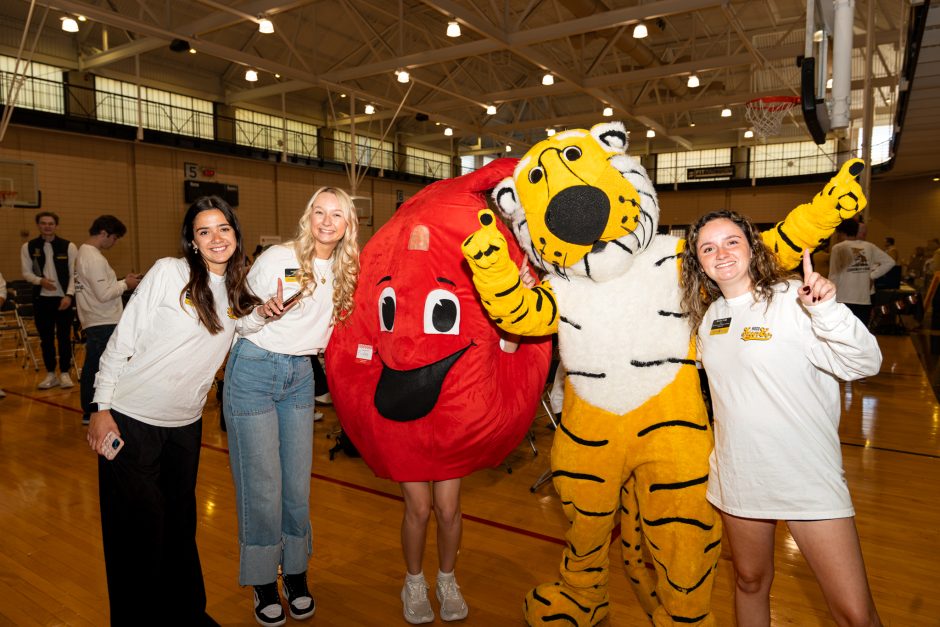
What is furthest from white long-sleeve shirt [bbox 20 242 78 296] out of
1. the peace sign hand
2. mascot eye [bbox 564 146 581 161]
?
the peace sign hand

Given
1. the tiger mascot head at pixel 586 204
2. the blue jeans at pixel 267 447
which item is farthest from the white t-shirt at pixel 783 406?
the blue jeans at pixel 267 447

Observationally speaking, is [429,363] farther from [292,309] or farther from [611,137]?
[611,137]

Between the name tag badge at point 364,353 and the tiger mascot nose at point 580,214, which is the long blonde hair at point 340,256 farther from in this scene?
the tiger mascot nose at point 580,214

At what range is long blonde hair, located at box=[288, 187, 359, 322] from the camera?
7.94ft

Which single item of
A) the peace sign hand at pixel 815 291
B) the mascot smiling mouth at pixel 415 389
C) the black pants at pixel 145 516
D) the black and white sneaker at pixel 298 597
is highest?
the peace sign hand at pixel 815 291

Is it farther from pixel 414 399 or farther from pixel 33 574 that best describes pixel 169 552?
pixel 33 574

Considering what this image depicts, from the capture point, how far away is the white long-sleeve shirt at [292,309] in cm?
235

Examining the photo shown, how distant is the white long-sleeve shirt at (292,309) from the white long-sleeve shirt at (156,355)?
0.77 ft

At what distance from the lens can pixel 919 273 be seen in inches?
600

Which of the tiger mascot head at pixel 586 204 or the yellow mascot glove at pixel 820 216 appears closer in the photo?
the yellow mascot glove at pixel 820 216

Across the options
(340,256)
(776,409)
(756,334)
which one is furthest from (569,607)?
(340,256)

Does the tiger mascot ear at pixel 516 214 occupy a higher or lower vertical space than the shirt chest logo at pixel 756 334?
higher

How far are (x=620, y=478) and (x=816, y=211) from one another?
1064mm

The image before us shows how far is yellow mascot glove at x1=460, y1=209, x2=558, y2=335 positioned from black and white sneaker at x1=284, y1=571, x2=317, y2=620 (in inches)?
57.6
